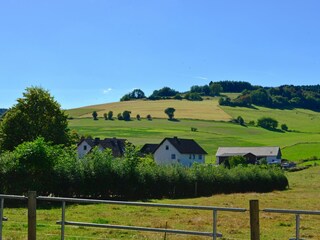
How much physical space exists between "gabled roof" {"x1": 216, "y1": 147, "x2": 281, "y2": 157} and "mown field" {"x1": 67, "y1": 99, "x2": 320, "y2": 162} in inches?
122

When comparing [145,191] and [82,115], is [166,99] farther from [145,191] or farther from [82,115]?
[145,191]

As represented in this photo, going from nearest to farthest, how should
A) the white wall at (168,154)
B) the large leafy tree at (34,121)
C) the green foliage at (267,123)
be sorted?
the large leafy tree at (34,121) < the white wall at (168,154) < the green foliage at (267,123)

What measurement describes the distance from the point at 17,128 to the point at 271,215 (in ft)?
106

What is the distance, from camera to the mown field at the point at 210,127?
417 feet

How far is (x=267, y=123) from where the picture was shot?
156m

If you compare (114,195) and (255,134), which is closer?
(114,195)

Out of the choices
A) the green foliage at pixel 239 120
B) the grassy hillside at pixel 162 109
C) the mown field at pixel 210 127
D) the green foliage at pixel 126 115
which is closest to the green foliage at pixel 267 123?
the mown field at pixel 210 127

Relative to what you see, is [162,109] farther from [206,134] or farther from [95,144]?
[95,144]

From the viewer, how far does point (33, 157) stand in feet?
113

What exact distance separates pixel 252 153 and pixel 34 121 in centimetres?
7788

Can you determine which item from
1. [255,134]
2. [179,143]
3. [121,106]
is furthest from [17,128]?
[121,106]

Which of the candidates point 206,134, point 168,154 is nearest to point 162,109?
point 206,134

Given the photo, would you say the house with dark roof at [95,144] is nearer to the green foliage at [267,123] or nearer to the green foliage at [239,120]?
the green foliage at [239,120]

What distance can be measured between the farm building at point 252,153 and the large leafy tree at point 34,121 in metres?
69.7
